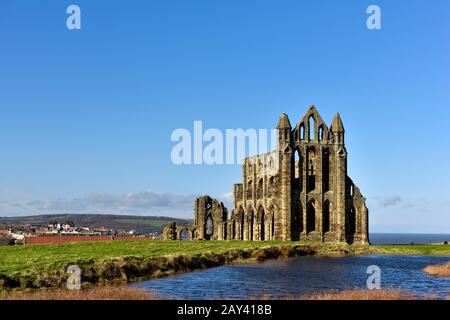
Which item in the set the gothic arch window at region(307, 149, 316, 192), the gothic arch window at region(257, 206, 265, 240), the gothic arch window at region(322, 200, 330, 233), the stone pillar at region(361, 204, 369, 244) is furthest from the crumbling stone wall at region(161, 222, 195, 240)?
the stone pillar at region(361, 204, 369, 244)

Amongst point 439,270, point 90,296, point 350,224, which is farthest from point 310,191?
point 90,296

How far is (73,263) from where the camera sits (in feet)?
136

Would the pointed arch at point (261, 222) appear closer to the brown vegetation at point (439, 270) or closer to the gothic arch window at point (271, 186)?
the gothic arch window at point (271, 186)

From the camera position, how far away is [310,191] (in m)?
93.2

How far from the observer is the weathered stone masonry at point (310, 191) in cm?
9012

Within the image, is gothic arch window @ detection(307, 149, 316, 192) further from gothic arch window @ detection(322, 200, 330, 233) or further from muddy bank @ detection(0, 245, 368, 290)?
muddy bank @ detection(0, 245, 368, 290)

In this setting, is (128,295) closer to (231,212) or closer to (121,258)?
(121,258)

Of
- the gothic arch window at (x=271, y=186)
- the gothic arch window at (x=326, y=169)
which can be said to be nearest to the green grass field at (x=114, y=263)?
the gothic arch window at (x=271, y=186)

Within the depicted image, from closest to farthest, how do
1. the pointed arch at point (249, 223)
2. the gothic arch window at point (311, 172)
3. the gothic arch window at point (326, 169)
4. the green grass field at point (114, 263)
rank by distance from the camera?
the green grass field at point (114, 263), the gothic arch window at point (326, 169), the gothic arch window at point (311, 172), the pointed arch at point (249, 223)

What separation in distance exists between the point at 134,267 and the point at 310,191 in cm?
5310

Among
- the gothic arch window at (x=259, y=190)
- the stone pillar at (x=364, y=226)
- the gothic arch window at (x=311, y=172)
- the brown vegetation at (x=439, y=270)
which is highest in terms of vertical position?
the gothic arch window at (x=311, y=172)

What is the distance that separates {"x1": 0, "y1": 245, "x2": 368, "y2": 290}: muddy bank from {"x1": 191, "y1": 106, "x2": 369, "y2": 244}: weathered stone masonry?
2130 cm

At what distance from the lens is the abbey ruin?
296 feet
